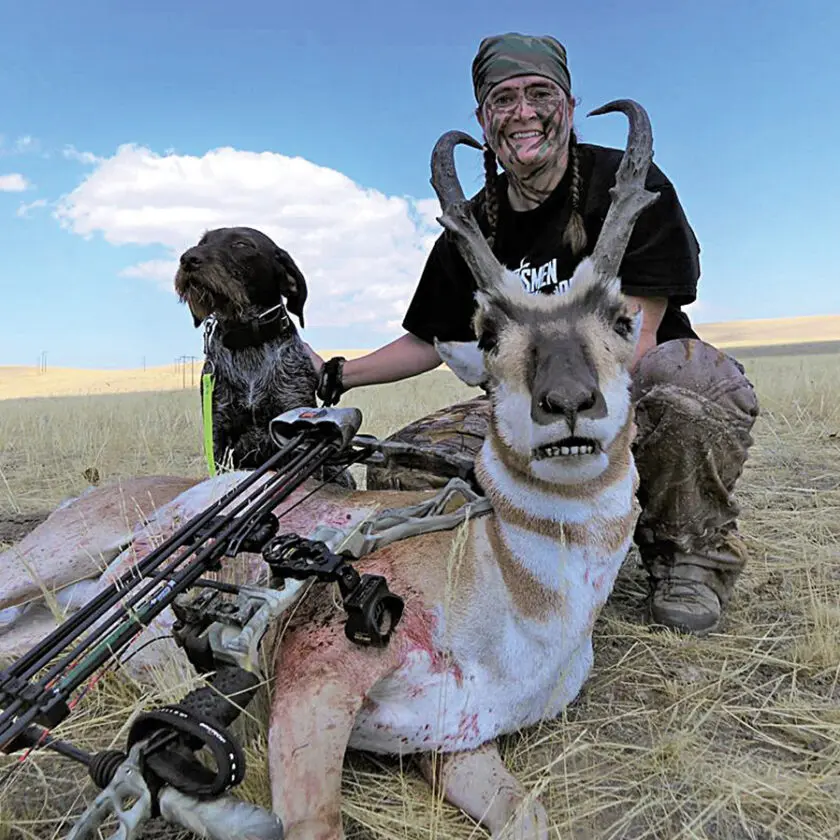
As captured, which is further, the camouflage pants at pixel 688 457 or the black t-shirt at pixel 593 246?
the black t-shirt at pixel 593 246

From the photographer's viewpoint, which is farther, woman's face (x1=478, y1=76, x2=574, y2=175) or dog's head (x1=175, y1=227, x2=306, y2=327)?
dog's head (x1=175, y1=227, x2=306, y2=327)

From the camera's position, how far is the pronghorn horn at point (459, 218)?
9.44ft

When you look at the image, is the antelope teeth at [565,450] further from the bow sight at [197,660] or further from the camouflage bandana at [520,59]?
the camouflage bandana at [520,59]

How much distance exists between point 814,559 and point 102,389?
32.2m

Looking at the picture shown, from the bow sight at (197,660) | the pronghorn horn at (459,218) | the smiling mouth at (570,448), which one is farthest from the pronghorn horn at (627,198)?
the bow sight at (197,660)

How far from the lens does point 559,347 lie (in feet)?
8.28

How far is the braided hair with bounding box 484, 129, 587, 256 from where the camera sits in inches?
153

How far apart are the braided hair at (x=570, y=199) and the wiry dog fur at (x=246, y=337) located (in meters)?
1.70

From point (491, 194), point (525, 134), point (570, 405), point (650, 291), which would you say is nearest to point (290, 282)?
point (491, 194)

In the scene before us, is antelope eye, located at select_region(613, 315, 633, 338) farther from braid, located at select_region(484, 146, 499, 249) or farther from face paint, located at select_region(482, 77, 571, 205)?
braid, located at select_region(484, 146, 499, 249)

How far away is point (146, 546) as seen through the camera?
3445mm

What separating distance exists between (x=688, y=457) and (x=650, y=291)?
0.87m

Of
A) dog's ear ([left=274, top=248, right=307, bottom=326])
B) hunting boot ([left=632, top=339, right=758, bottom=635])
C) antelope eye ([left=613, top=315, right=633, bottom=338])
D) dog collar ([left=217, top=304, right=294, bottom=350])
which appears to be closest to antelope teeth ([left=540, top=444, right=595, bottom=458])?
antelope eye ([left=613, top=315, right=633, bottom=338])

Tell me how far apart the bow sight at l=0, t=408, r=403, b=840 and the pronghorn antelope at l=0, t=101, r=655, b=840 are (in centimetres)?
15
